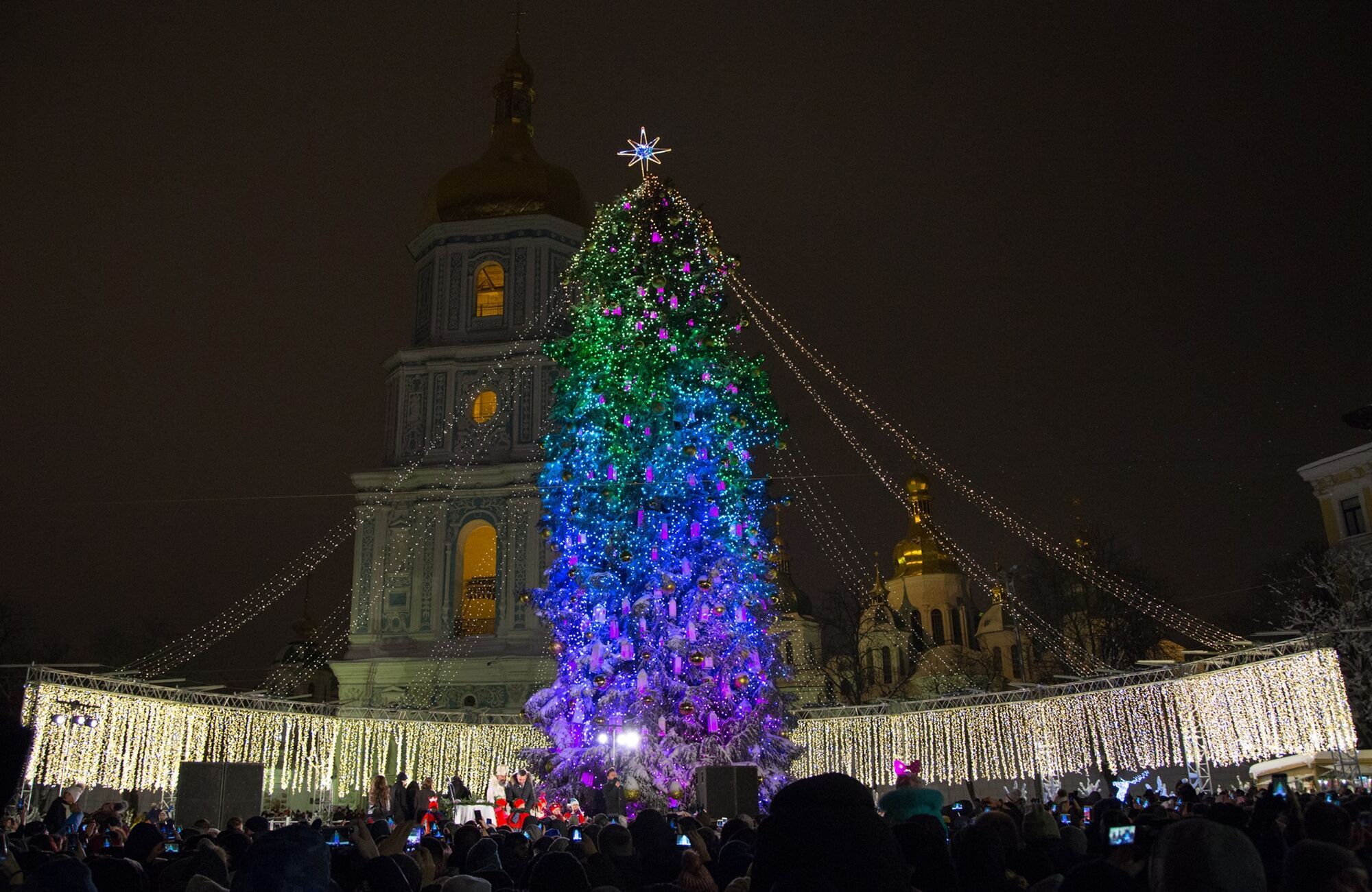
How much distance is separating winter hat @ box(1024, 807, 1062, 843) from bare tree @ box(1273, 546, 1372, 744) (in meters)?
18.9

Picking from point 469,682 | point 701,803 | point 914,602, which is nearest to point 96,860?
point 701,803

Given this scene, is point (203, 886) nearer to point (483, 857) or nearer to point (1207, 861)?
point (483, 857)

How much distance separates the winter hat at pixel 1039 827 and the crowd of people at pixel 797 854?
0.4 inches

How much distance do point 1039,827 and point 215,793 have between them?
8280 millimetres

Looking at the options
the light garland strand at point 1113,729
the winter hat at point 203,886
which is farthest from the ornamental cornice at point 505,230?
the winter hat at point 203,886

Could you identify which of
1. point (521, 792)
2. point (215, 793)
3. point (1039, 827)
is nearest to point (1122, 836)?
point (1039, 827)

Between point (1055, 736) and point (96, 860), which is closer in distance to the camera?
point (96, 860)

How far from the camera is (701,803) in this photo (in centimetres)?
1362

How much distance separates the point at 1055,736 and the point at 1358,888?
21.8m

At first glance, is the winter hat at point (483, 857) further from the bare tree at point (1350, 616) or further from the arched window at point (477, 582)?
the arched window at point (477, 582)

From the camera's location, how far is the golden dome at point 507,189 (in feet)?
121

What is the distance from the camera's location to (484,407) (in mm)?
35062

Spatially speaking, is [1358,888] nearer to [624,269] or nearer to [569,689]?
[569,689]

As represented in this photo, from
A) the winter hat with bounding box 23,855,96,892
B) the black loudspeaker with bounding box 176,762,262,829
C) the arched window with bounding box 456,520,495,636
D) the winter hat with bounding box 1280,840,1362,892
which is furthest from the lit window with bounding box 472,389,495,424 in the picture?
the winter hat with bounding box 1280,840,1362,892
